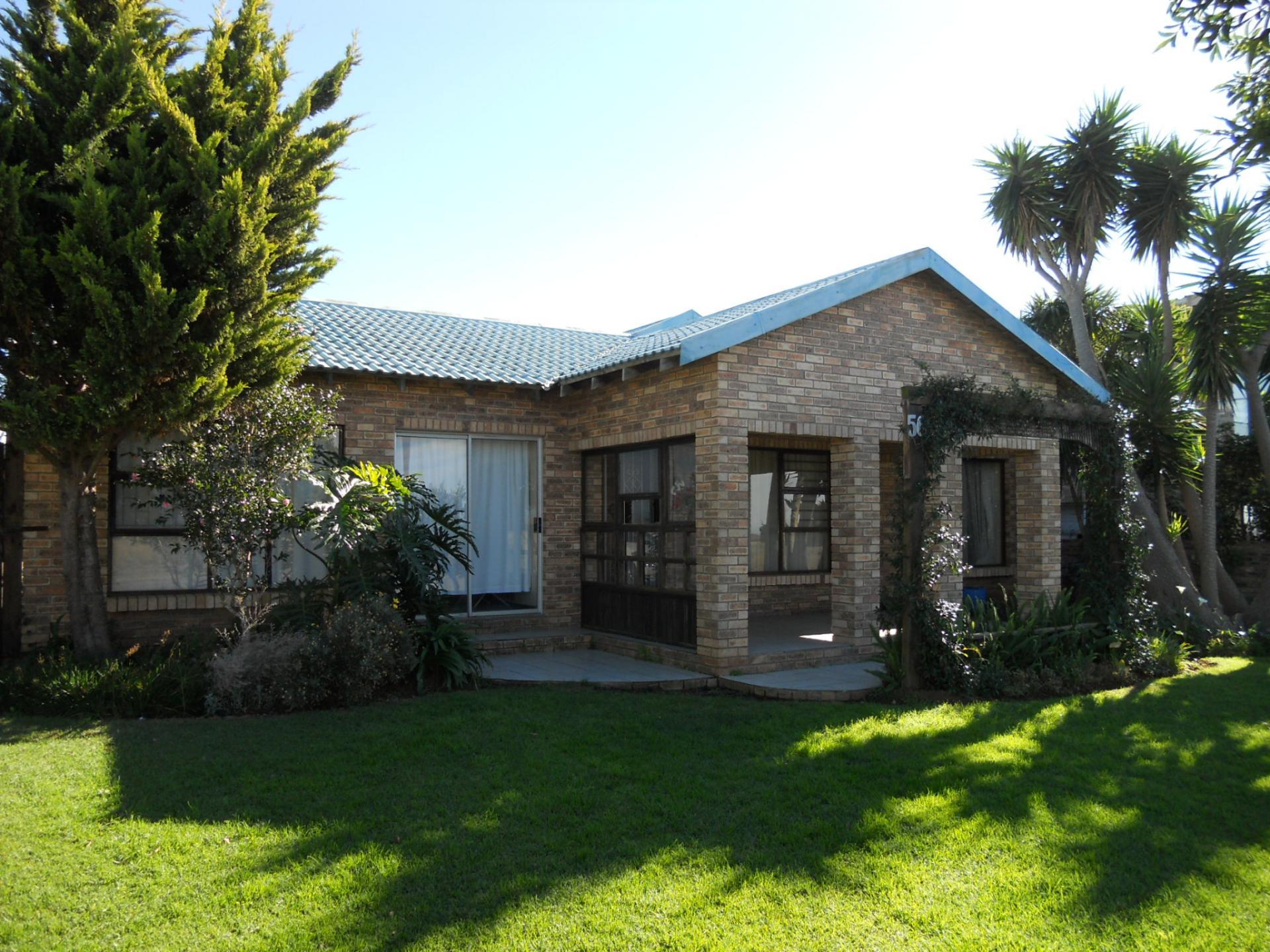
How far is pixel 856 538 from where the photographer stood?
10070 mm

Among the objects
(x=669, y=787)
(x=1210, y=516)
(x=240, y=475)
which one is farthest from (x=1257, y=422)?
(x=240, y=475)

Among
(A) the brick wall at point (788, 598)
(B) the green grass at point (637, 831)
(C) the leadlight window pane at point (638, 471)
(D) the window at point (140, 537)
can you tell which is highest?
(C) the leadlight window pane at point (638, 471)

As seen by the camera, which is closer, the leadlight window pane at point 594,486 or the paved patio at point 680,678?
the paved patio at point 680,678

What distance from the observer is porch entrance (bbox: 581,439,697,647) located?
32.6 feet

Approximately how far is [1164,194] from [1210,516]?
15.6 feet

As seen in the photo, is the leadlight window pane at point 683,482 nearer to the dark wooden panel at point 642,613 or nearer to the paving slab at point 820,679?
the dark wooden panel at point 642,613

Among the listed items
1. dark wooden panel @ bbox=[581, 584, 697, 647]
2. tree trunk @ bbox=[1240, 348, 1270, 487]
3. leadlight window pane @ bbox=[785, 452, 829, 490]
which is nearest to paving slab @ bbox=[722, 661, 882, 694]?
dark wooden panel @ bbox=[581, 584, 697, 647]

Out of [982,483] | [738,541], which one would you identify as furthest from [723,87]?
[982,483]

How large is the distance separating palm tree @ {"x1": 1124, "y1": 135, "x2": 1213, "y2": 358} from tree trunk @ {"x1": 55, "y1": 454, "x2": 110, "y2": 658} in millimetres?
14105

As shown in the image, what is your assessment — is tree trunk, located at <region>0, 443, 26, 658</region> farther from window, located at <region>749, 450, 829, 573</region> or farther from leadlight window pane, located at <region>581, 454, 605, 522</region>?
window, located at <region>749, 450, 829, 573</region>

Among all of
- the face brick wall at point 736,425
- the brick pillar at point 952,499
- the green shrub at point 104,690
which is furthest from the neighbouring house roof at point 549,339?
the green shrub at point 104,690

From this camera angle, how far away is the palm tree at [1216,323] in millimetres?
12445

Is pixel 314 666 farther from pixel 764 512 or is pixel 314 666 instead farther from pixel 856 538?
pixel 764 512

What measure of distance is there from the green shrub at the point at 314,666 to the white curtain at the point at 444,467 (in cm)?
268
